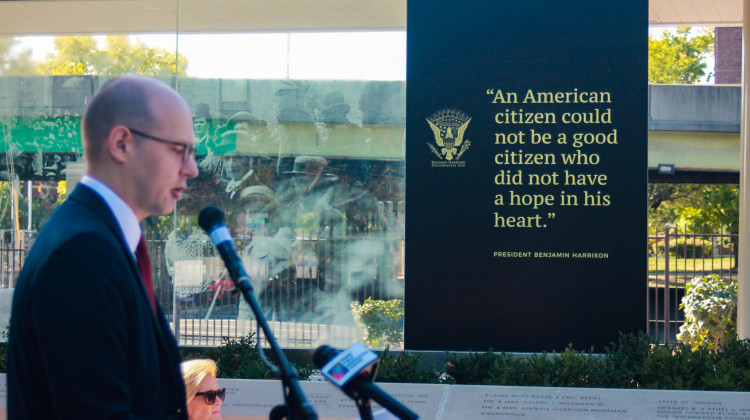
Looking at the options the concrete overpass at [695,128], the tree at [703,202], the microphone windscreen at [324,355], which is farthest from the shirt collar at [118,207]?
the tree at [703,202]

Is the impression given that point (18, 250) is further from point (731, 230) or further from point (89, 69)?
point (731, 230)

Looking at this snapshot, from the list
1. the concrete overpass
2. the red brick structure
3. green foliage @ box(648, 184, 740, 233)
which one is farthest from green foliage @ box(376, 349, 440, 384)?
the red brick structure

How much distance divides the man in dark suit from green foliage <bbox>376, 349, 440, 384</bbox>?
438 cm

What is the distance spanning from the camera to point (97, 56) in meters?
8.60

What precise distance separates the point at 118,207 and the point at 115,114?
→ 25 cm

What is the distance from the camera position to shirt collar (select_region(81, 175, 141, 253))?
1.91 meters

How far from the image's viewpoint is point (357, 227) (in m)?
7.87

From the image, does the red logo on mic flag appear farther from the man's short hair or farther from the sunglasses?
the sunglasses

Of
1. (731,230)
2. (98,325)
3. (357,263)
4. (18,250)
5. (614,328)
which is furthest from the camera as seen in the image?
(731,230)

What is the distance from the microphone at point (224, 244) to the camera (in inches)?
83.4

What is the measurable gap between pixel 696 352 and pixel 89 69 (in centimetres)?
716

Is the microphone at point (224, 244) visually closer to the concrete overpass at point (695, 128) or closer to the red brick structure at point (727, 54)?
the concrete overpass at point (695, 128)

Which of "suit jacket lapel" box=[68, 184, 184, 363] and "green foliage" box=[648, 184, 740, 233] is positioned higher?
"green foliage" box=[648, 184, 740, 233]

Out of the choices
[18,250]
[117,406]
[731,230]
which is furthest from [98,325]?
[731,230]
